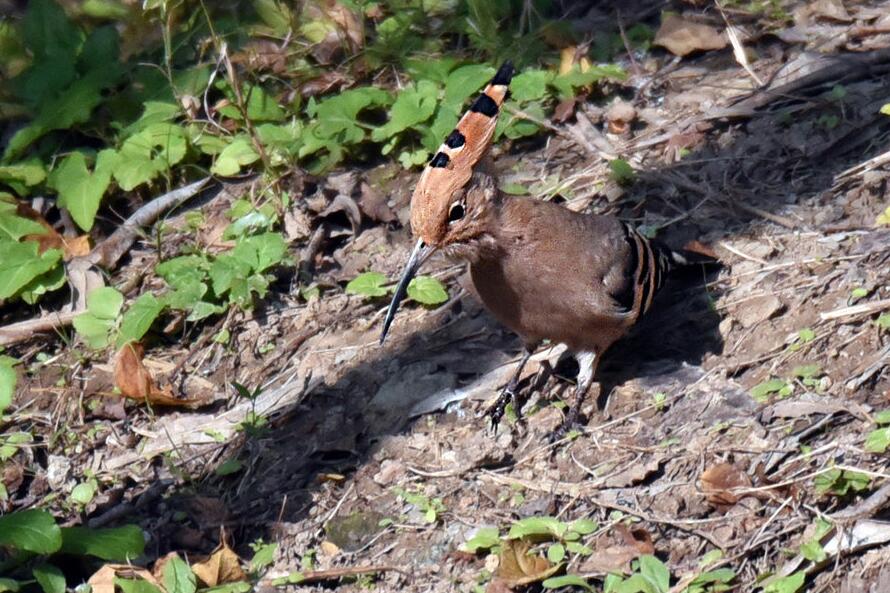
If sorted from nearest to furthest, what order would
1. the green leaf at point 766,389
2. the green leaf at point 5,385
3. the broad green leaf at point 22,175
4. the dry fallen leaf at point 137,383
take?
1. the green leaf at point 5,385
2. the green leaf at point 766,389
3. the dry fallen leaf at point 137,383
4. the broad green leaf at point 22,175

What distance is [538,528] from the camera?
12.9 feet

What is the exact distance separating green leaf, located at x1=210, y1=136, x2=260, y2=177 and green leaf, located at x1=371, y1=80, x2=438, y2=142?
0.59 m

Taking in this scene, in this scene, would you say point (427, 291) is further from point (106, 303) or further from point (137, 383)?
point (106, 303)

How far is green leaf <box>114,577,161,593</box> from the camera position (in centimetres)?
389

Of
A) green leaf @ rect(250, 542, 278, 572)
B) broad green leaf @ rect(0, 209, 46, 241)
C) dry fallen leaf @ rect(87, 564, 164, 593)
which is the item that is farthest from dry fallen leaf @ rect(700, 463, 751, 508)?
broad green leaf @ rect(0, 209, 46, 241)

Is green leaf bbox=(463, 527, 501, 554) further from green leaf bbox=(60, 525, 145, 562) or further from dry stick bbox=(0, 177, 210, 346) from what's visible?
dry stick bbox=(0, 177, 210, 346)

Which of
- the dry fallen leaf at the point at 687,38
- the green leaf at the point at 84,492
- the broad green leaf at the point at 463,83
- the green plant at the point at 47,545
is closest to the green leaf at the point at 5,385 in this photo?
the green plant at the point at 47,545

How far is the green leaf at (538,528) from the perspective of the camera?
3922mm

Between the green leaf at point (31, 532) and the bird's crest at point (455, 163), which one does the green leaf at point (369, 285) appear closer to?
Result: the bird's crest at point (455, 163)

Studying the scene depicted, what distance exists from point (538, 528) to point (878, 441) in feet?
3.55

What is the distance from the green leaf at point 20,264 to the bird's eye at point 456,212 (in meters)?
2.19

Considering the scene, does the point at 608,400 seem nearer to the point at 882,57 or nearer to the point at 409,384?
the point at 409,384

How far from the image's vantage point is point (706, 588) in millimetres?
3627

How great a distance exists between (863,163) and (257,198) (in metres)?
2.71
